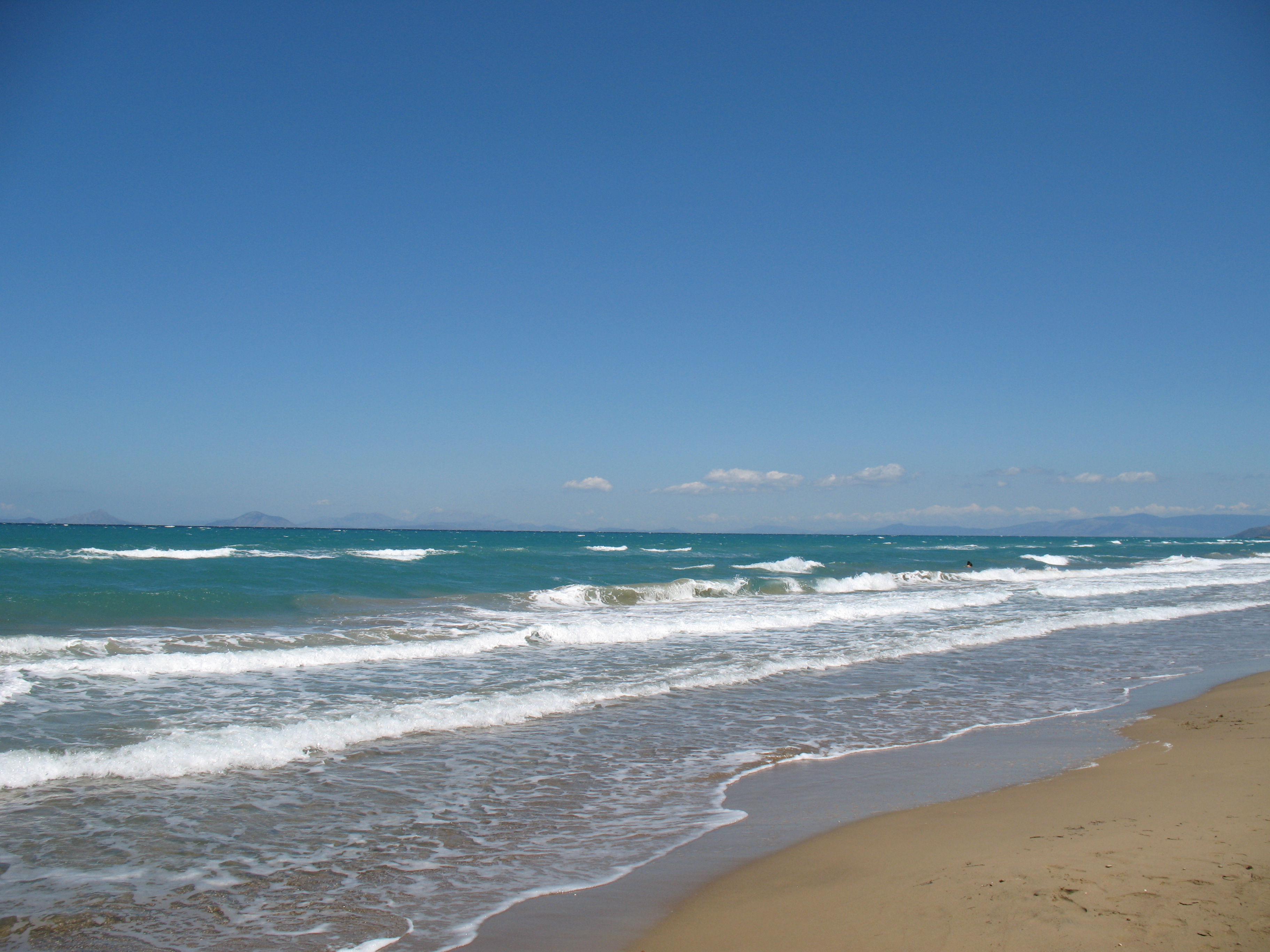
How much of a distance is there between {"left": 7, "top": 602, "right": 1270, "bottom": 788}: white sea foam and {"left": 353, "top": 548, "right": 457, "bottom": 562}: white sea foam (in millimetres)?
27527

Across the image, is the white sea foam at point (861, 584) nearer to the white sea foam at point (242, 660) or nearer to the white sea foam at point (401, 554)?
the white sea foam at point (242, 660)

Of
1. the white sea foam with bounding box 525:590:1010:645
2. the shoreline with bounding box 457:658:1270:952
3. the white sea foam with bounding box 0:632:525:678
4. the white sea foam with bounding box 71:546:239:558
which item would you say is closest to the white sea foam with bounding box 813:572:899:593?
the white sea foam with bounding box 525:590:1010:645

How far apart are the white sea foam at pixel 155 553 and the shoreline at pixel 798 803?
1483 inches

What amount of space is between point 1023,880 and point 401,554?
46.1 m

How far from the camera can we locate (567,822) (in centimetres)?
580

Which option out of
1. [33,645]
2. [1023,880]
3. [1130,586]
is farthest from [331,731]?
[1130,586]

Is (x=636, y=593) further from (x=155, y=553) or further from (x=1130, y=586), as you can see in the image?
(x=155, y=553)

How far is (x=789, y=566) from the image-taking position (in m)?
42.9

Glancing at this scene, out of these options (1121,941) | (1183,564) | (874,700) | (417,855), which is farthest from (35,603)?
(1183,564)

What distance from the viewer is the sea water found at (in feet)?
15.2

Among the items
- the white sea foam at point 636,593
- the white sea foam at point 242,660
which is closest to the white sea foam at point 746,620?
the white sea foam at point 242,660

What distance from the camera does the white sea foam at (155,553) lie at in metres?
37.6

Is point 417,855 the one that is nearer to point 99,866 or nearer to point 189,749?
point 99,866

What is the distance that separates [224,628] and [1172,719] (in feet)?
55.1
